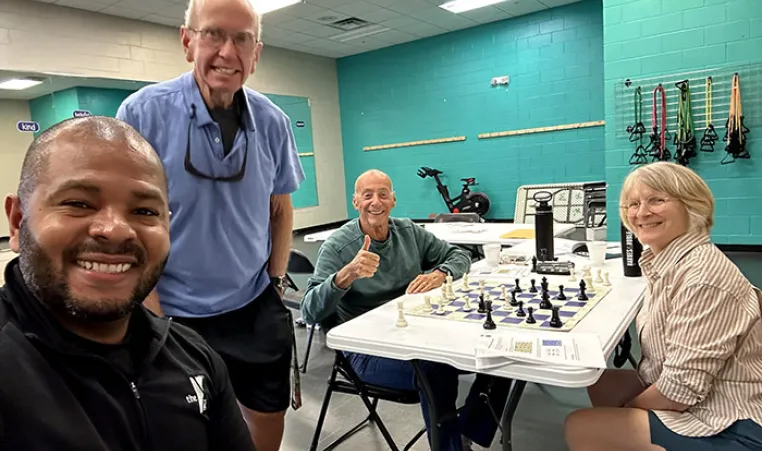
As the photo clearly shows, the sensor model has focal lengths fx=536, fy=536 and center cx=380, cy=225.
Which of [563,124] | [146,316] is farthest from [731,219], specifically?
[146,316]

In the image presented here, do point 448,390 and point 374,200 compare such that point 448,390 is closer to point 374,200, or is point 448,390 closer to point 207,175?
point 374,200

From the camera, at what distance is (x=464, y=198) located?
8.41 metres

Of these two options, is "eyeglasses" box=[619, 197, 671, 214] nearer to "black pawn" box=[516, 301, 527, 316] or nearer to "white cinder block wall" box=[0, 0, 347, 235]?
"black pawn" box=[516, 301, 527, 316]

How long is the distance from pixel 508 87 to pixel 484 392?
275 inches

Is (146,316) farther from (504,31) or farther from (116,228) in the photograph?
(504,31)

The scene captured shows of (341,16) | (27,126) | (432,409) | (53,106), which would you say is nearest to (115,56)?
(53,106)

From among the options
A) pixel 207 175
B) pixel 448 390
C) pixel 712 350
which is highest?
pixel 207 175

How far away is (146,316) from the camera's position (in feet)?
3.07

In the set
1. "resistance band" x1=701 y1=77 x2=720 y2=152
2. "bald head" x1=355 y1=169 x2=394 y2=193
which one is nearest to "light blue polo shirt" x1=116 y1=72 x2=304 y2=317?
"bald head" x1=355 y1=169 x2=394 y2=193

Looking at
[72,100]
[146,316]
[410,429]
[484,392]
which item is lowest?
[410,429]

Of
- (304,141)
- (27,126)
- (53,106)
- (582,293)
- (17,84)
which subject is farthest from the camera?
(304,141)

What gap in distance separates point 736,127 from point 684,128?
43 cm

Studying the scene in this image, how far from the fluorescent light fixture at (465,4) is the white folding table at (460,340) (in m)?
5.98

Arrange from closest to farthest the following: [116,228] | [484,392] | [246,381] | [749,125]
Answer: [116,228] < [246,381] < [484,392] < [749,125]
